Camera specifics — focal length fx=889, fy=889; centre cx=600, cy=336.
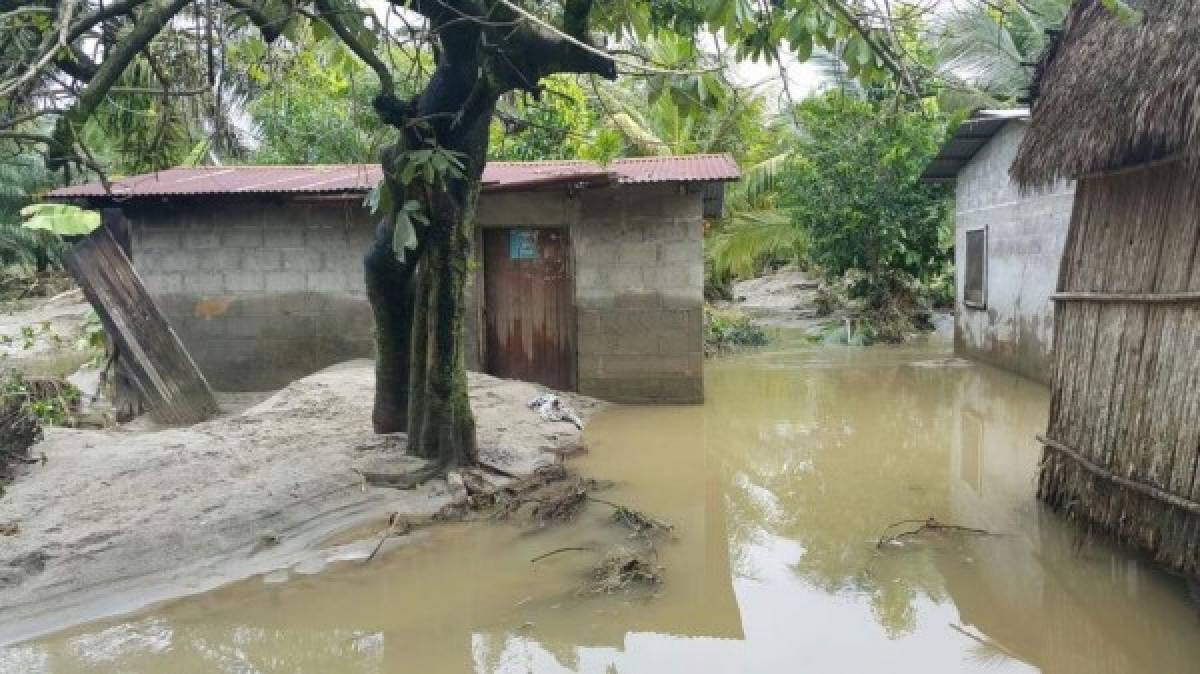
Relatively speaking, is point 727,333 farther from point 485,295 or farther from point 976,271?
point 485,295

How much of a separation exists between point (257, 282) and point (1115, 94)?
8394mm

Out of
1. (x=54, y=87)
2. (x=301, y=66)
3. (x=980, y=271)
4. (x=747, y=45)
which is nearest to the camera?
(x=747, y=45)

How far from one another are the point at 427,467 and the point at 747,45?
3.56 metres

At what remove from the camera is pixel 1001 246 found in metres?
11.9

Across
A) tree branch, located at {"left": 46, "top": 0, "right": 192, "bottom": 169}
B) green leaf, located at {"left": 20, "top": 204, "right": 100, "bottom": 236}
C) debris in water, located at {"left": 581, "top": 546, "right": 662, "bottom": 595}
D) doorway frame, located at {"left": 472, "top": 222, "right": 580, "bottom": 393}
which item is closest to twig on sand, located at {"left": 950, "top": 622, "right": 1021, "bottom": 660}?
debris in water, located at {"left": 581, "top": 546, "right": 662, "bottom": 595}

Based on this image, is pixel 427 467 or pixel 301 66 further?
pixel 301 66

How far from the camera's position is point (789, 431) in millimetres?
8688

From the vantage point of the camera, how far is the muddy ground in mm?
4605

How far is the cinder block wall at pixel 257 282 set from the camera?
32.3 ft

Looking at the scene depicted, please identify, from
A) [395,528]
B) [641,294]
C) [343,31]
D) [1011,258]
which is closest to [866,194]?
[1011,258]

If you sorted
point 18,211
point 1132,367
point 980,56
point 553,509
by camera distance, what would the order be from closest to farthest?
point 1132,367, point 553,509, point 980,56, point 18,211

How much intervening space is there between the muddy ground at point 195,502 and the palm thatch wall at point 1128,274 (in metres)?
3.86

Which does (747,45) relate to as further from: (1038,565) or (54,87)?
(54,87)

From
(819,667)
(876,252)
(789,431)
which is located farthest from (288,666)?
(876,252)
